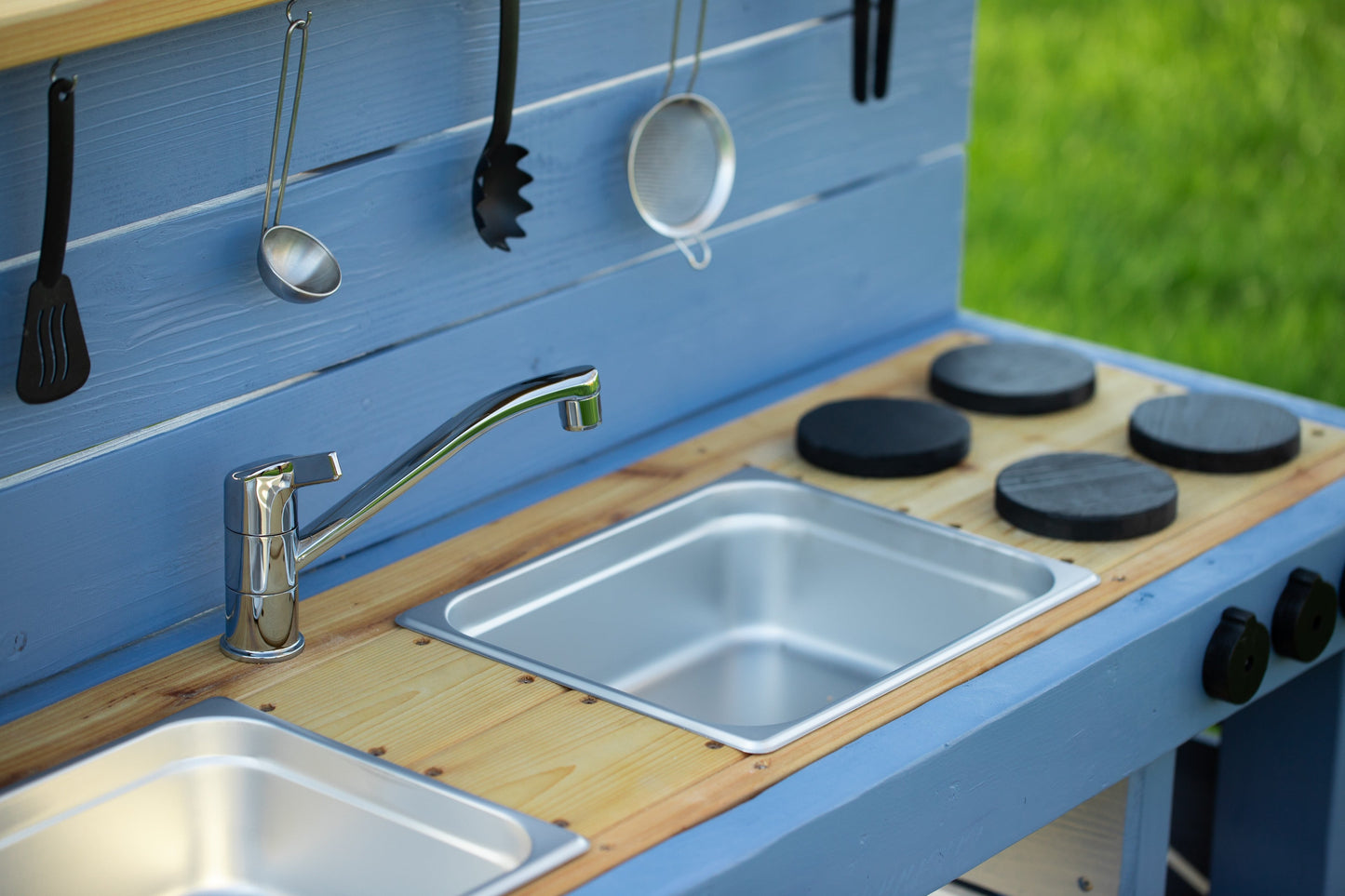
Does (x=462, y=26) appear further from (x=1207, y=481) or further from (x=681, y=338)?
(x=1207, y=481)

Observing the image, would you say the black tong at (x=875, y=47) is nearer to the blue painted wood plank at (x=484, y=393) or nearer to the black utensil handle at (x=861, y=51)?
the black utensil handle at (x=861, y=51)

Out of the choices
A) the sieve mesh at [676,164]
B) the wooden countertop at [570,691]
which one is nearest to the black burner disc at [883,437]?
the wooden countertop at [570,691]

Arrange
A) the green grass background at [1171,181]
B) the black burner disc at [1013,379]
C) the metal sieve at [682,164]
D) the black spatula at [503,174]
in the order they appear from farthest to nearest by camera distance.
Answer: the green grass background at [1171,181], the black burner disc at [1013,379], the metal sieve at [682,164], the black spatula at [503,174]

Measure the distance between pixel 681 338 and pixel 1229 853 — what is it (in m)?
0.81

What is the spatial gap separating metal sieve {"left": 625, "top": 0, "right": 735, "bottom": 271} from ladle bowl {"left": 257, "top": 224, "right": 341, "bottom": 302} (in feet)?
1.20

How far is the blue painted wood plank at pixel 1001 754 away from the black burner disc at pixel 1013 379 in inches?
11.8

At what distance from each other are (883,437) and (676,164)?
352 mm

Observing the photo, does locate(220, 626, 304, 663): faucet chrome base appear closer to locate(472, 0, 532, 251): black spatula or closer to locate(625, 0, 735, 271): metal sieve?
locate(472, 0, 532, 251): black spatula

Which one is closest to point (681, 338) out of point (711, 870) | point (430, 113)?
point (430, 113)

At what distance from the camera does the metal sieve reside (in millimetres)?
1667

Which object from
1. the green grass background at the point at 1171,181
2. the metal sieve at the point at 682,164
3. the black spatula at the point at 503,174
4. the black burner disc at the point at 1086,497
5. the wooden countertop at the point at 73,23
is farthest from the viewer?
the green grass background at the point at 1171,181

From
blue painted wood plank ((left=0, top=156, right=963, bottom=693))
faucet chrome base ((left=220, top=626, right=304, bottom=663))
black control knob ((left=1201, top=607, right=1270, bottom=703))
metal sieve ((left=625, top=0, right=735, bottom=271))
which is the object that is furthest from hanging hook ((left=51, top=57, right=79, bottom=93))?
black control knob ((left=1201, top=607, right=1270, bottom=703))

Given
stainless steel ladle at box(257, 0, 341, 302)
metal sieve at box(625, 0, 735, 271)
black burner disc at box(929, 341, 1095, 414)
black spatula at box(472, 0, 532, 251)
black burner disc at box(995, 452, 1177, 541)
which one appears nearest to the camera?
stainless steel ladle at box(257, 0, 341, 302)

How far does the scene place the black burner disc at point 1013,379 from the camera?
1.81 metres
